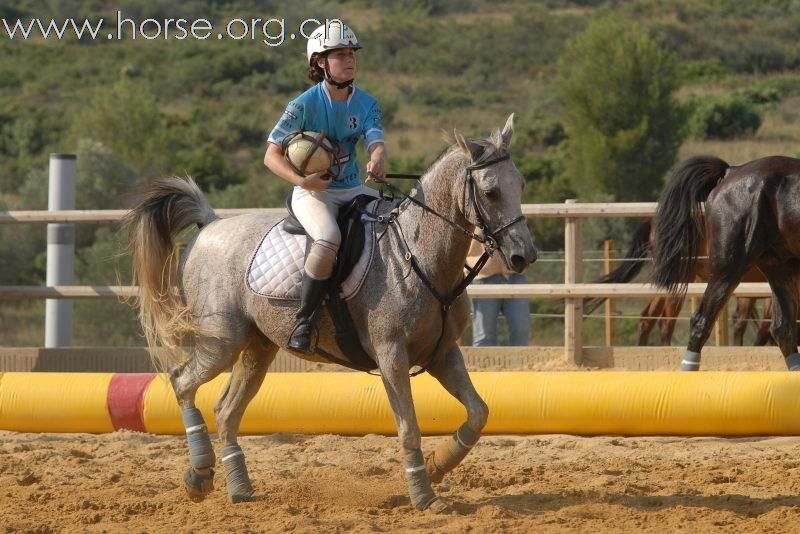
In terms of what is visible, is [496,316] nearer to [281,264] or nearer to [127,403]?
[127,403]

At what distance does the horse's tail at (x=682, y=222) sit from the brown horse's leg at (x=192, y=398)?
4.61m

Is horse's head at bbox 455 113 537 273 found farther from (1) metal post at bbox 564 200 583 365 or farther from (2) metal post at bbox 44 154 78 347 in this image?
(2) metal post at bbox 44 154 78 347

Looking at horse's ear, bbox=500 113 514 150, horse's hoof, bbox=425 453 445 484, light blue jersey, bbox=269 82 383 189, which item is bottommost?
horse's hoof, bbox=425 453 445 484

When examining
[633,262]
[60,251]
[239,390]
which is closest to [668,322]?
[633,262]

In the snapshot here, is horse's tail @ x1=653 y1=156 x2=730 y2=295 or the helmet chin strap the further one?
horse's tail @ x1=653 y1=156 x2=730 y2=295

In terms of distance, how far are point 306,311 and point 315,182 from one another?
27.3 inches

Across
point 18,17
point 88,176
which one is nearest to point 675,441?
point 88,176

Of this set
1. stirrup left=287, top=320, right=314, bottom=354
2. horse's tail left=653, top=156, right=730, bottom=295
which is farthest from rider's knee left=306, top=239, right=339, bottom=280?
horse's tail left=653, top=156, right=730, bottom=295

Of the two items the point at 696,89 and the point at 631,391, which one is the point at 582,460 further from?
the point at 696,89

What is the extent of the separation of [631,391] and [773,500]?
2.17 m

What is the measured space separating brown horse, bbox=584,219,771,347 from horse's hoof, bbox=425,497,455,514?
20.9 ft

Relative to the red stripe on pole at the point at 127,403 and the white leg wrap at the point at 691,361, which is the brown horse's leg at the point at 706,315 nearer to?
the white leg wrap at the point at 691,361

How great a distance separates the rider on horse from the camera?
6.25 m

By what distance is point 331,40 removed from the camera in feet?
20.6
